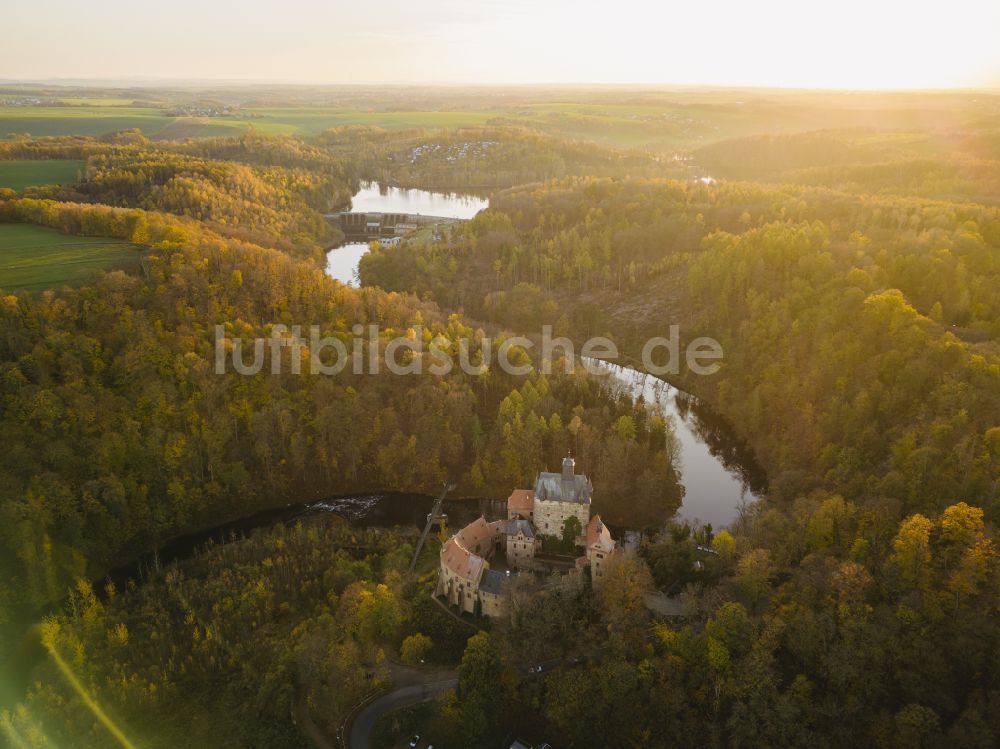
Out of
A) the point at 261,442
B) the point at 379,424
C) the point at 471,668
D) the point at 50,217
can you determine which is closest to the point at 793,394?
the point at 379,424

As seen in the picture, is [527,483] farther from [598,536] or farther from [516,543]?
[598,536]

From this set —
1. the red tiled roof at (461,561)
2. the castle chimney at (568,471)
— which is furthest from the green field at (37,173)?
the castle chimney at (568,471)

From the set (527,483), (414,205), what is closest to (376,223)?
(414,205)

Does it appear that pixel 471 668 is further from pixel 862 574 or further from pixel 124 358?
pixel 124 358

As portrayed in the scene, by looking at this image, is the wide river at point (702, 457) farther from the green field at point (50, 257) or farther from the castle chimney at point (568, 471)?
the green field at point (50, 257)

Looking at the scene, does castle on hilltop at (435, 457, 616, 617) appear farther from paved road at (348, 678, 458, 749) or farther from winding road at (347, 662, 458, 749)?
paved road at (348, 678, 458, 749)

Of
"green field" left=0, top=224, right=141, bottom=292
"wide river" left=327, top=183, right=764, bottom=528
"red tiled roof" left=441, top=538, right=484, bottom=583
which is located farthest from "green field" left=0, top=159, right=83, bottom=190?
"red tiled roof" left=441, top=538, right=484, bottom=583
